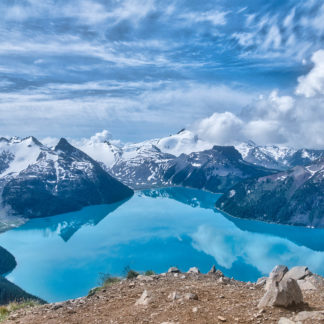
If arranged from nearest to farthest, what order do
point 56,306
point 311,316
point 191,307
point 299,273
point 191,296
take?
point 311,316 → point 191,307 → point 191,296 → point 56,306 → point 299,273

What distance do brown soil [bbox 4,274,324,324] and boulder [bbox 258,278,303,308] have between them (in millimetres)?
324

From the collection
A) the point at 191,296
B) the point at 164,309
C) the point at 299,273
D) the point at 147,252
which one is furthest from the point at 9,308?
the point at 147,252

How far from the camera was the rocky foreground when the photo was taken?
1241 cm

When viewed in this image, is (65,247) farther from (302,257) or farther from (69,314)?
(69,314)

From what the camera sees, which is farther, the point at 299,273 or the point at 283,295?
the point at 299,273

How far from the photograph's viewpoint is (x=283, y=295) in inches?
523

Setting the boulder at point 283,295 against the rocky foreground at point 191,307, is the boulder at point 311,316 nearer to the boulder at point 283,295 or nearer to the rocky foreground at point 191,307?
the rocky foreground at point 191,307

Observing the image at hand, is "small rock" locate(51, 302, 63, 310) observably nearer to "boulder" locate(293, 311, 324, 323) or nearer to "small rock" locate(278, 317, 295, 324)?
"small rock" locate(278, 317, 295, 324)

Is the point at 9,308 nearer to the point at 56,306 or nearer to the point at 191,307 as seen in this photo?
the point at 56,306

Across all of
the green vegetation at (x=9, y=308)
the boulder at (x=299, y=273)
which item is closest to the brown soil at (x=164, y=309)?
the green vegetation at (x=9, y=308)

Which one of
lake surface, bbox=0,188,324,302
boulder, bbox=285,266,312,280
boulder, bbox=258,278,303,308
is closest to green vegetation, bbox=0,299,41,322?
boulder, bbox=258,278,303,308

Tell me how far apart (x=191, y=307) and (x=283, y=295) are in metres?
3.75

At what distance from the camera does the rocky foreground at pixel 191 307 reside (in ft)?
40.7

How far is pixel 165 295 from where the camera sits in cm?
1636
